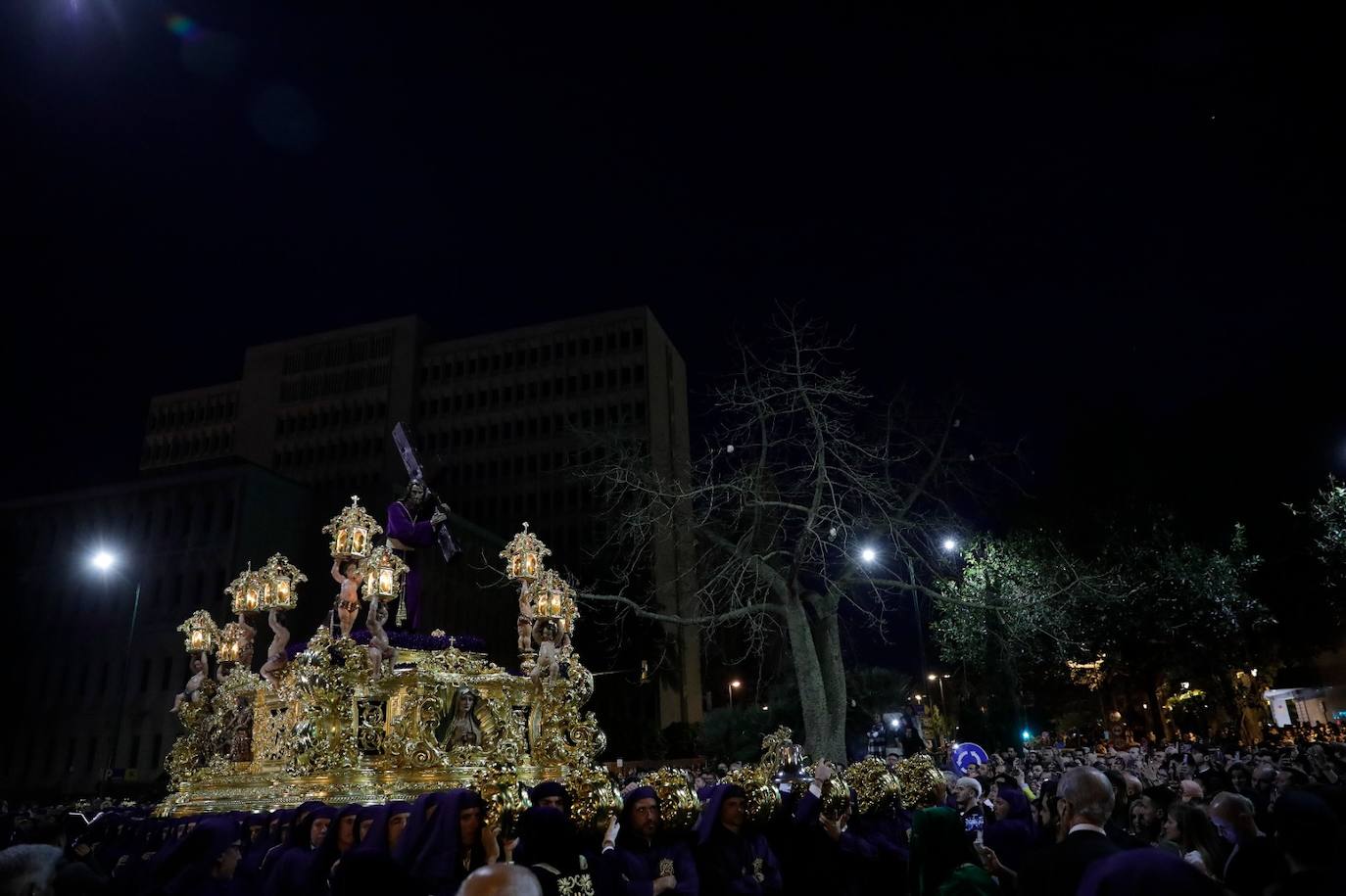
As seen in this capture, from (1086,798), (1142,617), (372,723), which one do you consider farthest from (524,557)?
(1142,617)

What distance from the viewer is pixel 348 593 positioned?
12.5m

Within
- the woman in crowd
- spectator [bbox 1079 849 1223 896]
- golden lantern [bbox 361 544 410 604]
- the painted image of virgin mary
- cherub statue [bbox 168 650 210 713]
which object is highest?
golden lantern [bbox 361 544 410 604]

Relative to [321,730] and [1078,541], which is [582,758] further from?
[1078,541]

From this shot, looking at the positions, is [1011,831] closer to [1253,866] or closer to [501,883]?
[1253,866]

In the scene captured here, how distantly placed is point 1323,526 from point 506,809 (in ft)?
98.4

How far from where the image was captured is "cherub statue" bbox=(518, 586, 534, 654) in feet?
44.8

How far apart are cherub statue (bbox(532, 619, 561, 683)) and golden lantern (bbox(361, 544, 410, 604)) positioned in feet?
7.99

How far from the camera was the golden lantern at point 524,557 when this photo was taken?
1384cm

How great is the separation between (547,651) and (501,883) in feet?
34.7

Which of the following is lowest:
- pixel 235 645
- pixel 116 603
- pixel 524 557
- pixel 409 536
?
pixel 235 645

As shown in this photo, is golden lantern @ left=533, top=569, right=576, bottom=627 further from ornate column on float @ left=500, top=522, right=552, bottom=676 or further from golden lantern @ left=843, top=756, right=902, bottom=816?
golden lantern @ left=843, top=756, right=902, bottom=816

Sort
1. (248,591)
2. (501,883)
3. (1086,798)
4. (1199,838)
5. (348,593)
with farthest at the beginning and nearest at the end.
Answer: (248,591) < (348,593) < (1199,838) < (1086,798) < (501,883)

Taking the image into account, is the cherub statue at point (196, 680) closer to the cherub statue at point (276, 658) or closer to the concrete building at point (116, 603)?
the cherub statue at point (276, 658)

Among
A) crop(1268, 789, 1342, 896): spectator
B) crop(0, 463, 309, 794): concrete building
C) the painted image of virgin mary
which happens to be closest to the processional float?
the painted image of virgin mary
